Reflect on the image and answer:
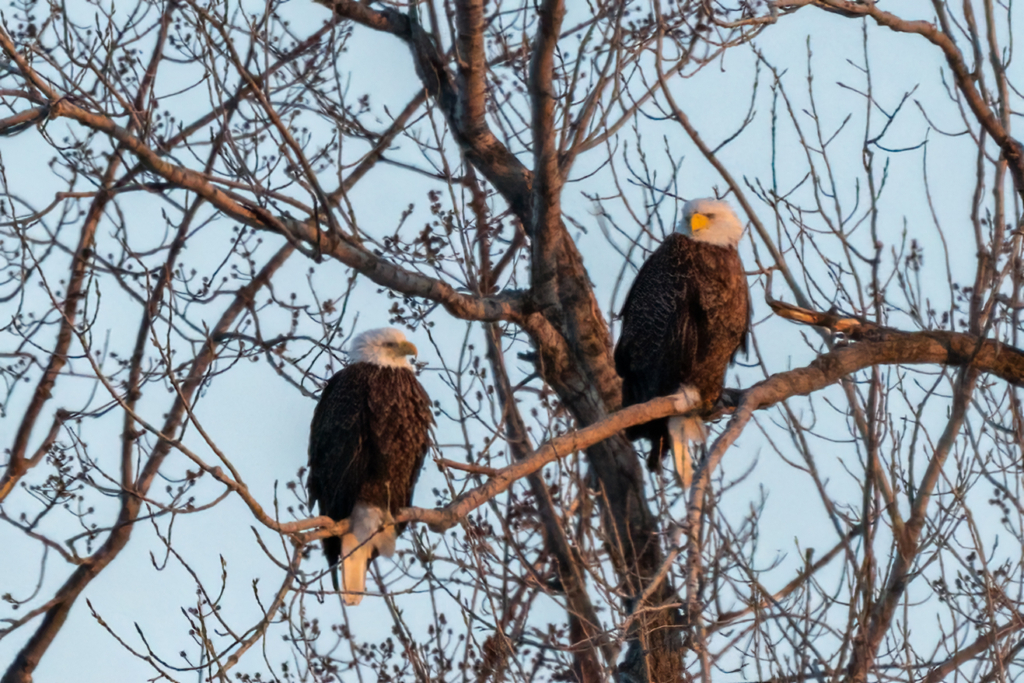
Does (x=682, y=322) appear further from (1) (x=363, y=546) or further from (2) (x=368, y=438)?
(1) (x=363, y=546)

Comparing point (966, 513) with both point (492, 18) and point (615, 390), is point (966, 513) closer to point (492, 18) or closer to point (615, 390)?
point (615, 390)

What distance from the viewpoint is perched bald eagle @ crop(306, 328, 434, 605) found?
4.82 m

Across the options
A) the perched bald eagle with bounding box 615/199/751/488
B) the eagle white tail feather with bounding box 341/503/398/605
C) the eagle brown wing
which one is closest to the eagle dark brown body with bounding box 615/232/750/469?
the perched bald eagle with bounding box 615/199/751/488

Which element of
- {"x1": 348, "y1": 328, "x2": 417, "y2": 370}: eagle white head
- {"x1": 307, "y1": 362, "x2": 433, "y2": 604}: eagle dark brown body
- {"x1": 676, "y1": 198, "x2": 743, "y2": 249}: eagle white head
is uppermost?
{"x1": 676, "y1": 198, "x2": 743, "y2": 249}: eagle white head

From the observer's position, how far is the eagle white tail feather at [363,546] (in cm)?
487

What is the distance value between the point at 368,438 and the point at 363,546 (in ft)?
1.66

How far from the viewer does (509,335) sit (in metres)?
5.09

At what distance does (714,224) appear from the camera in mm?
4914

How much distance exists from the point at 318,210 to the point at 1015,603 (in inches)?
104

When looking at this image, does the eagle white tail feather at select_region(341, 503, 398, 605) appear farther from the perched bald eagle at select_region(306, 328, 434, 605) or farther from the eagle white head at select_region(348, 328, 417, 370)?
the eagle white head at select_region(348, 328, 417, 370)

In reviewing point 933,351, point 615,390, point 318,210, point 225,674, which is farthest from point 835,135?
point 225,674

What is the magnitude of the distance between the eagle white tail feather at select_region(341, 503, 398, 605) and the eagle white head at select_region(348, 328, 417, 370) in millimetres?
624

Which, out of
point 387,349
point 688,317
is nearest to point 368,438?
point 387,349

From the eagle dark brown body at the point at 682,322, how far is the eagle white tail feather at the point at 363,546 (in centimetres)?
117
